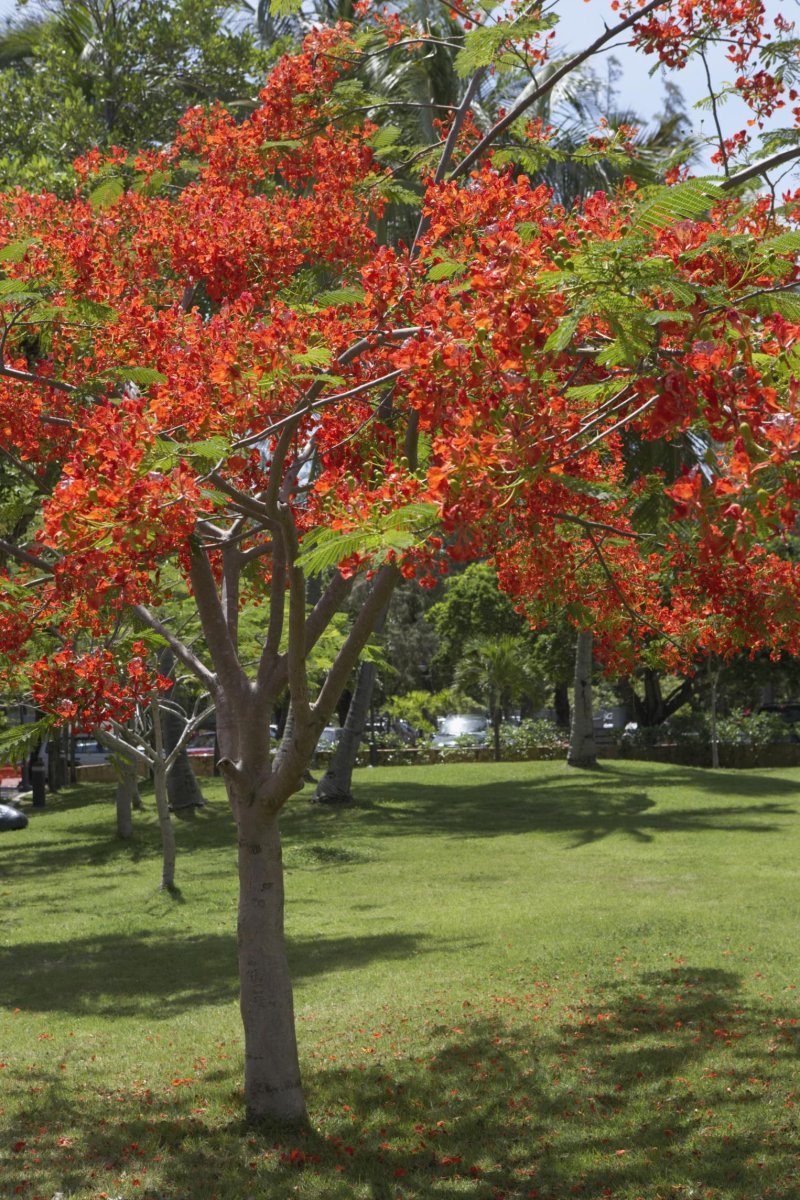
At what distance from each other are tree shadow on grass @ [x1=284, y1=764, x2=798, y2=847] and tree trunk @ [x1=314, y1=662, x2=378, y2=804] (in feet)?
A: 1.53

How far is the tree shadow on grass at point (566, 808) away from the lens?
67.6 ft

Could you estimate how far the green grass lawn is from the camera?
20.8ft

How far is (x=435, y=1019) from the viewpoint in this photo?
371 inches

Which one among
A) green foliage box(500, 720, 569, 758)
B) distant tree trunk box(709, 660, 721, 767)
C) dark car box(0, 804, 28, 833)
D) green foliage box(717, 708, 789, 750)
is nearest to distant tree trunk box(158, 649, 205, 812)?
dark car box(0, 804, 28, 833)

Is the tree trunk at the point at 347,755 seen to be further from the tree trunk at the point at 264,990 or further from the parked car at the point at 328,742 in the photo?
the tree trunk at the point at 264,990

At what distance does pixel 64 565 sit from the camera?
17.4 ft

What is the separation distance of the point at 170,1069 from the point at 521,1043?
97.2 inches

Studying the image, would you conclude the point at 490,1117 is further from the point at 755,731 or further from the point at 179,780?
the point at 755,731

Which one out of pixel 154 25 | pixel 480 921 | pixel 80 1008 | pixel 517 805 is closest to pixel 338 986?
pixel 80 1008

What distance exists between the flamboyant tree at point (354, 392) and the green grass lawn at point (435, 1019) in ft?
2.79

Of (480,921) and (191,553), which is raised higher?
(191,553)

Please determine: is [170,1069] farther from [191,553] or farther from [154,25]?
[154,25]

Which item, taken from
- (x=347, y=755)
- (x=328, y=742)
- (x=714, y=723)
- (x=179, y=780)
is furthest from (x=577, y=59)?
(x=328, y=742)

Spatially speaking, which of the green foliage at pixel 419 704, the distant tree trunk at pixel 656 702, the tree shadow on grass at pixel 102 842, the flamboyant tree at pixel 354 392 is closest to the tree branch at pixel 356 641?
the flamboyant tree at pixel 354 392
